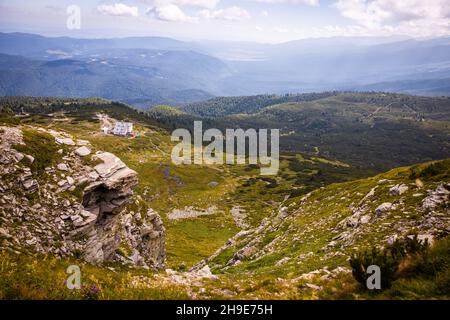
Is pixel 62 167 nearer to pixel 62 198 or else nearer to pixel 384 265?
pixel 62 198

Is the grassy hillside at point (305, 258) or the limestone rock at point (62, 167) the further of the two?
the limestone rock at point (62, 167)

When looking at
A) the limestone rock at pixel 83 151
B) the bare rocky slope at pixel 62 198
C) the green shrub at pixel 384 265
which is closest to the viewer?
the green shrub at pixel 384 265

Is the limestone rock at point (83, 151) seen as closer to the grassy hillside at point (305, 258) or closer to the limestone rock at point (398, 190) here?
the grassy hillside at point (305, 258)

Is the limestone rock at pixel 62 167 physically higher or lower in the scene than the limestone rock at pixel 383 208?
higher

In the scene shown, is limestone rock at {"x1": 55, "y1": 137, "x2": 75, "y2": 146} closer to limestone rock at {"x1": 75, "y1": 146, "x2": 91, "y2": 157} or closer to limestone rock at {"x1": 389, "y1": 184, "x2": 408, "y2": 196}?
limestone rock at {"x1": 75, "y1": 146, "x2": 91, "y2": 157}

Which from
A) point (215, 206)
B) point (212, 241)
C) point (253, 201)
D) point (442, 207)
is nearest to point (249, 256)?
point (442, 207)

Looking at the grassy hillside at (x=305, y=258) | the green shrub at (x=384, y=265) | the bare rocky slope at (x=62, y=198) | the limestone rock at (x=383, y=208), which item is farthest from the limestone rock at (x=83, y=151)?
the limestone rock at (x=383, y=208)

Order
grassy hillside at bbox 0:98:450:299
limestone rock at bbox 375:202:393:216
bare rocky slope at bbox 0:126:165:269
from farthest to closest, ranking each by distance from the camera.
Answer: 1. limestone rock at bbox 375:202:393:216
2. bare rocky slope at bbox 0:126:165:269
3. grassy hillside at bbox 0:98:450:299

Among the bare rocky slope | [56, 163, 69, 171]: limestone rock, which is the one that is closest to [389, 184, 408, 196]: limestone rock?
the bare rocky slope

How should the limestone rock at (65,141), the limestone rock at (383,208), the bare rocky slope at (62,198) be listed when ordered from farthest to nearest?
the limestone rock at (65,141)
the limestone rock at (383,208)
the bare rocky slope at (62,198)
